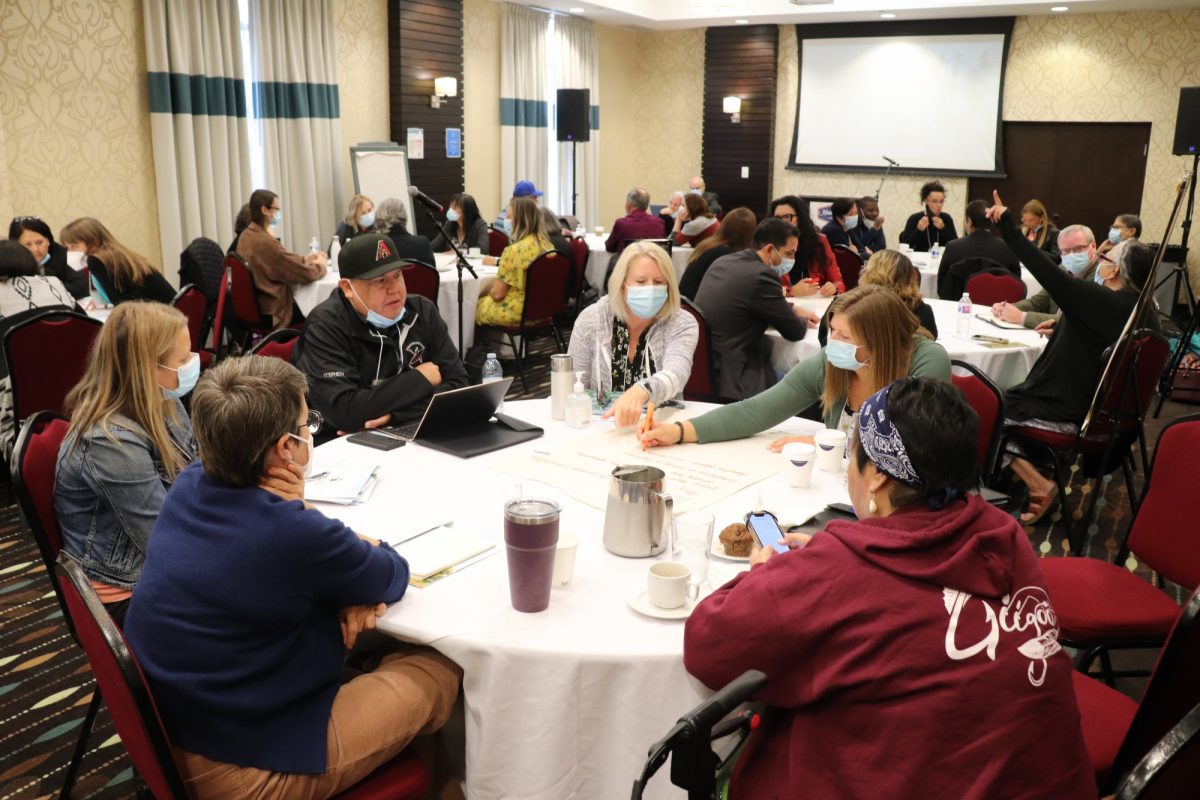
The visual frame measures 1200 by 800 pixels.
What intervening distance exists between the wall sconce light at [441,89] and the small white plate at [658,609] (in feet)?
28.9

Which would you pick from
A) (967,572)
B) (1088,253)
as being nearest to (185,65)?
(1088,253)

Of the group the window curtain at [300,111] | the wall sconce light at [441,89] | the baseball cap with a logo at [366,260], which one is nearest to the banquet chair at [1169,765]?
the baseball cap with a logo at [366,260]

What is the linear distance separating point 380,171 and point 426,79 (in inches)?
49.9

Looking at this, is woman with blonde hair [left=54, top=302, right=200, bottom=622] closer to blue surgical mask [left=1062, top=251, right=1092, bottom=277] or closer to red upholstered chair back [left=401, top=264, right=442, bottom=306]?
red upholstered chair back [left=401, top=264, right=442, bottom=306]

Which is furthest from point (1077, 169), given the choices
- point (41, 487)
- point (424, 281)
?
point (41, 487)

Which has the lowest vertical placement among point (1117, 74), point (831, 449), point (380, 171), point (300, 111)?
point (831, 449)

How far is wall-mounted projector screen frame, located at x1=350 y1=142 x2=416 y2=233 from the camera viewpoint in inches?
348

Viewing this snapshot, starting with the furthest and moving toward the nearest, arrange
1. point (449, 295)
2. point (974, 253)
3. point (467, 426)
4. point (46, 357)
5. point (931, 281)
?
point (931, 281)
point (974, 253)
point (449, 295)
point (46, 357)
point (467, 426)

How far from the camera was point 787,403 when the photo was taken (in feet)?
9.17

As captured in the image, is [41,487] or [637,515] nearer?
[637,515]

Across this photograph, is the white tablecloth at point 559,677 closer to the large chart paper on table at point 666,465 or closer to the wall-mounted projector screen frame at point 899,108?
the large chart paper on table at point 666,465

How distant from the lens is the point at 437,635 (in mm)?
1654

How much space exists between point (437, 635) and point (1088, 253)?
463 cm

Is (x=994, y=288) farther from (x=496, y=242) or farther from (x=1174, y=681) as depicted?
(x=1174, y=681)
